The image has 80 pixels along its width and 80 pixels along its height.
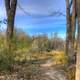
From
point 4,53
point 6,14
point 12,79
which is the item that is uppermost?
point 6,14

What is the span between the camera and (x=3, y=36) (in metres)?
16.8

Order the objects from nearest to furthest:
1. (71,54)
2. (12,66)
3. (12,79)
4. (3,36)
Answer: (12,79) → (12,66) → (3,36) → (71,54)

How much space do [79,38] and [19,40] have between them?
16.2 feet

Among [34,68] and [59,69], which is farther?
[59,69]

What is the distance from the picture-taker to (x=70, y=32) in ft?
65.9

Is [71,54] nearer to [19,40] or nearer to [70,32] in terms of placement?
[70,32]

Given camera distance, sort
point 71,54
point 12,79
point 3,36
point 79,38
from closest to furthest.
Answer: point 79,38
point 12,79
point 3,36
point 71,54

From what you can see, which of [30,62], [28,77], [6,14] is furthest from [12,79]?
[6,14]

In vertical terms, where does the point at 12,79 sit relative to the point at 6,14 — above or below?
below

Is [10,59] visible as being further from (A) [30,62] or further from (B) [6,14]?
(B) [6,14]

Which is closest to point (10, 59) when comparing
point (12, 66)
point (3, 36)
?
point (12, 66)

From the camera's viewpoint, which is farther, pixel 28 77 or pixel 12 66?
pixel 12 66

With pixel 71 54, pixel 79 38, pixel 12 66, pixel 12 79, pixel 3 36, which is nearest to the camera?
pixel 79 38

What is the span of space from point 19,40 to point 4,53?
111 centimetres
